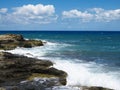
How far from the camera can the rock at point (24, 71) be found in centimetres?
2819

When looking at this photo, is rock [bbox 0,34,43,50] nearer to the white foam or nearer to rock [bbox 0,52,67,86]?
rock [bbox 0,52,67,86]

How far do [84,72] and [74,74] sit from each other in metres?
1.91

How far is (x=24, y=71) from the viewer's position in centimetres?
2995

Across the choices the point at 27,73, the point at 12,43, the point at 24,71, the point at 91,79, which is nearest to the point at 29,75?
the point at 27,73

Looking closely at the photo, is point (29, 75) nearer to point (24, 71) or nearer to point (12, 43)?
point (24, 71)

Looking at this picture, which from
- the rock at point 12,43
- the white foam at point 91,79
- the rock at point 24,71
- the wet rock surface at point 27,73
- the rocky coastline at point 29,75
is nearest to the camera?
the rocky coastline at point 29,75

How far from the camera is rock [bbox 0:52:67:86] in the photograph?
2819cm

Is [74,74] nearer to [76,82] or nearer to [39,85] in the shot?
[76,82]

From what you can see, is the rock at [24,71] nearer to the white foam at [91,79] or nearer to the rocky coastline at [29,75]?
the rocky coastline at [29,75]

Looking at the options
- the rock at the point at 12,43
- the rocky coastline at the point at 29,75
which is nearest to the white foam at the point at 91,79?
the rocky coastline at the point at 29,75

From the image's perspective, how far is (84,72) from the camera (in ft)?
112

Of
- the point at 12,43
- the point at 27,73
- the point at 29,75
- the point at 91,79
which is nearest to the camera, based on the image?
the point at 29,75

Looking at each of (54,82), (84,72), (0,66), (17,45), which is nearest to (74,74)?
(84,72)

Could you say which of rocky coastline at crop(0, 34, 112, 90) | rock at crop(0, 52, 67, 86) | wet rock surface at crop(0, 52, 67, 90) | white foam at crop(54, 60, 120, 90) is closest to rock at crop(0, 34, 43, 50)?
rocky coastline at crop(0, 34, 112, 90)
